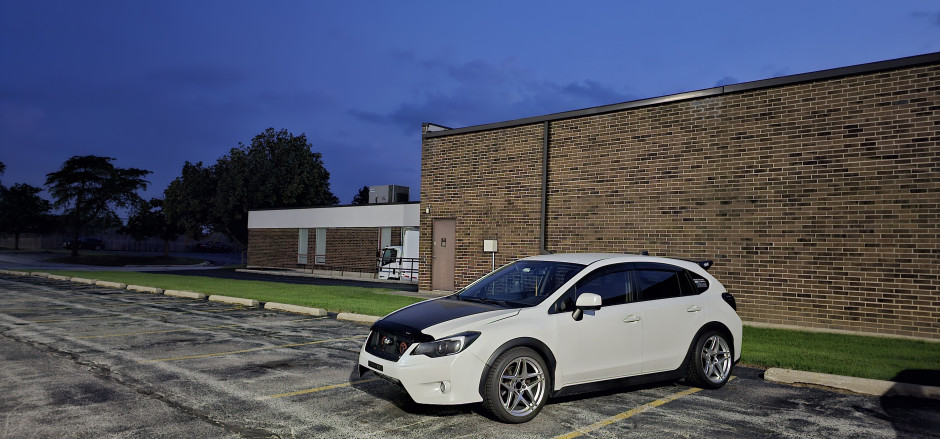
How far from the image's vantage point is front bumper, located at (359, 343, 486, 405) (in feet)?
17.7

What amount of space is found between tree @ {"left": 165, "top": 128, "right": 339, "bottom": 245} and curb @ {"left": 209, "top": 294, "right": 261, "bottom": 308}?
114 ft

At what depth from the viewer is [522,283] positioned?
6.58 metres

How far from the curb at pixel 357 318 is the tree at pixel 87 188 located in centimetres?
5033

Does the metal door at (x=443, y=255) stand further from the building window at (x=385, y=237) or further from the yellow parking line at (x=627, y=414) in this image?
the building window at (x=385, y=237)

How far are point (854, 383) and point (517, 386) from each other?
4207 millimetres

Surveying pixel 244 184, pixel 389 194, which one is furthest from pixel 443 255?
pixel 244 184

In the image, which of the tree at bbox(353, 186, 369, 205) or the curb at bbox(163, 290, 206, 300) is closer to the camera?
the curb at bbox(163, 290, 206, 300)

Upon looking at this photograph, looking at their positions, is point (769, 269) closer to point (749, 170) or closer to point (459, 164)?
point (749, 170)

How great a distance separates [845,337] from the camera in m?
11.3

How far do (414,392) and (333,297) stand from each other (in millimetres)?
12625

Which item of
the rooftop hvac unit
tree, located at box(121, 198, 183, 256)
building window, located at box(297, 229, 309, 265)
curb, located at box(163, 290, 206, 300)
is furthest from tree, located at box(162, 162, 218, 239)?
curb, located at box(163, 290, 206, 300)

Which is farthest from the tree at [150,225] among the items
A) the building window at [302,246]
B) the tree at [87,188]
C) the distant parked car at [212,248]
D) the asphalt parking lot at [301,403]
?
the asphalt parking lot at [301,403]

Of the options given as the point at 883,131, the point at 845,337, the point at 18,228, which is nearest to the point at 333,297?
the point at 845,337

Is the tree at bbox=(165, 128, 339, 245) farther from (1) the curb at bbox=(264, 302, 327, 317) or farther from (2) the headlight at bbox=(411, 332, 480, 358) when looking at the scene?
(2) the headlight at bbox=(411, 332, 480, 358)
